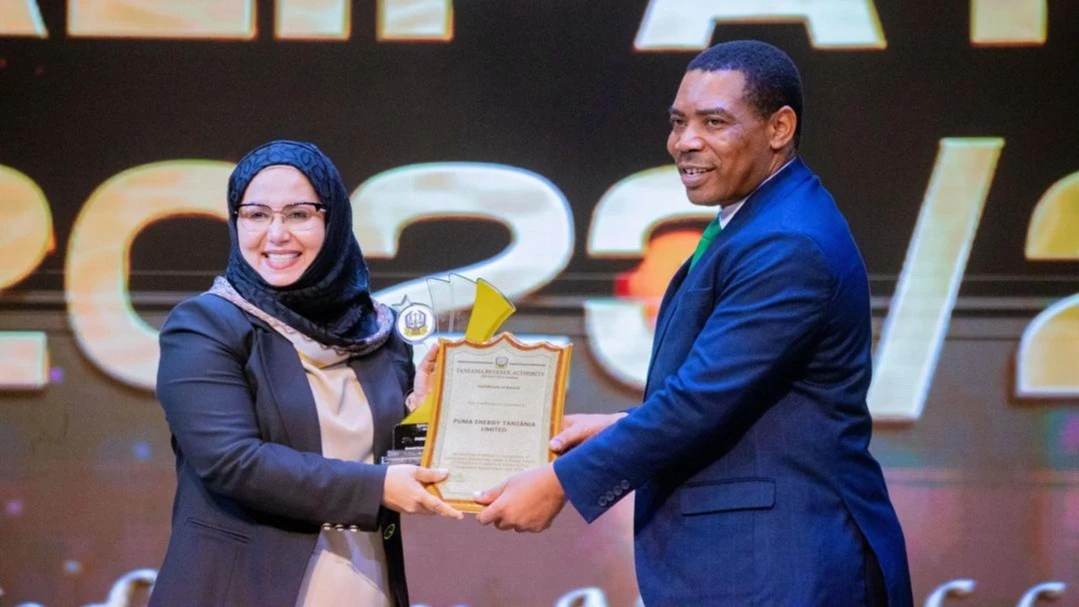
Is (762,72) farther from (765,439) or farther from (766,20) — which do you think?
(766,20)

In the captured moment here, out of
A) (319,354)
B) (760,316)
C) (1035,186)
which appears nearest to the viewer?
(760,316)

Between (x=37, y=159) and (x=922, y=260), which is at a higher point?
(x=37, y=159)

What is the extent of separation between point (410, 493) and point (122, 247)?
88.9 inches

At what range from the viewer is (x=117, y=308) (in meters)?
4.02

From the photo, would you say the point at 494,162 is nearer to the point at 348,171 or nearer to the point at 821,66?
the point at 348,171

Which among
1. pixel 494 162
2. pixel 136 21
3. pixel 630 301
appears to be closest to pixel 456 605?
pixel 630 301

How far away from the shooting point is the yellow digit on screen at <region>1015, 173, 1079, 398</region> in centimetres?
394

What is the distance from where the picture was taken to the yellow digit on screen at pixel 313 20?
13.2ft

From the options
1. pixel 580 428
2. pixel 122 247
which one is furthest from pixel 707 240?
pixel 122 247

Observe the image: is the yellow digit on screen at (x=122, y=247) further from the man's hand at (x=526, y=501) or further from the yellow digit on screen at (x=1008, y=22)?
the yellow digit on screen at (x=1008, y=22)

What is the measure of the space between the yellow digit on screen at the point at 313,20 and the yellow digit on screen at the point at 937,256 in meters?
1.94

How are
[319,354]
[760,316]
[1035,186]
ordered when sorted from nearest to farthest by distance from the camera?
[760,316] → [319,354] → [1035,186]

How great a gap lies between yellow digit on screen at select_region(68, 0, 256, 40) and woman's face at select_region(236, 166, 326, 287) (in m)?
A: 1.97

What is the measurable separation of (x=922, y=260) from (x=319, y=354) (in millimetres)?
2360
